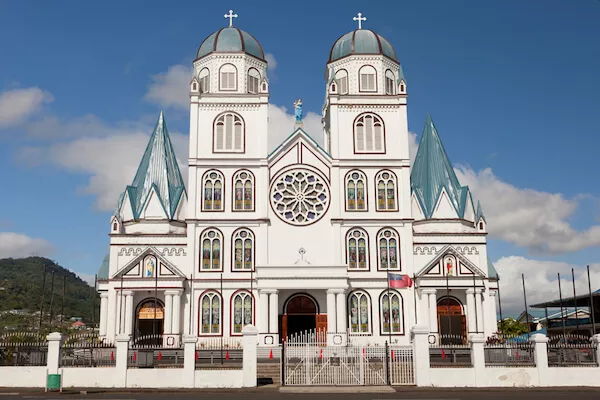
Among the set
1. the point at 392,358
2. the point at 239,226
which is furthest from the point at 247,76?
the point at 392,358

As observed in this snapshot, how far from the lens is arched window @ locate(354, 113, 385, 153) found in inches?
1657

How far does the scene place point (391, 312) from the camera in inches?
1556

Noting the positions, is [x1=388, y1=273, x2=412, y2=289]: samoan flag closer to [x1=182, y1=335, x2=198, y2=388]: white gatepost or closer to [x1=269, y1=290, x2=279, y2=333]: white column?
[x1=269, y1=290, x2=279, y2=333]: white column

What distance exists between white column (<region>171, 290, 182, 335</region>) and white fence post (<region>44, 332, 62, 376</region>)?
1485 centimetres

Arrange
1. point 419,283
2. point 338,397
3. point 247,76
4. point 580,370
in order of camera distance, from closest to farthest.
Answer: point 338,397 → point 580,370 → point 419,283 → point 247,76

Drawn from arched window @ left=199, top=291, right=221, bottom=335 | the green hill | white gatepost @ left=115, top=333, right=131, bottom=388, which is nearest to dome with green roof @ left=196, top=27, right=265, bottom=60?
arched window @ left=199, top=291, right=221, bottom=335

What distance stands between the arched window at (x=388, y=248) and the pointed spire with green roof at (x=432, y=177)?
3.04 metres

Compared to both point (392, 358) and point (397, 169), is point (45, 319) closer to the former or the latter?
point (397, 169)

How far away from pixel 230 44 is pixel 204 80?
297 cm

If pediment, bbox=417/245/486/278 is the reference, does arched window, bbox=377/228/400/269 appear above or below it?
above

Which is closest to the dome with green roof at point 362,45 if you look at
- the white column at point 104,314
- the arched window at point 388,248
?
the arched window at point 388,248

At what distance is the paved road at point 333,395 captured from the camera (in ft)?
65.2

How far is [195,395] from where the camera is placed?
20.9 m

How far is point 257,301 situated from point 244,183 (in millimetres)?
7571
